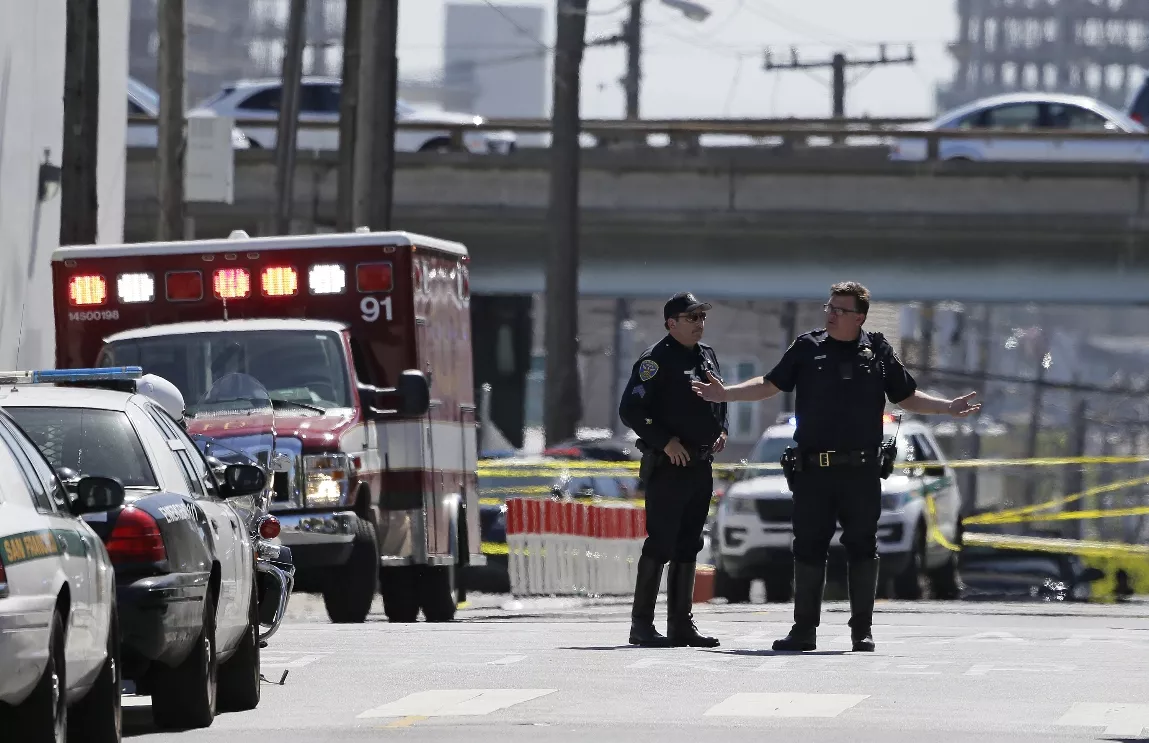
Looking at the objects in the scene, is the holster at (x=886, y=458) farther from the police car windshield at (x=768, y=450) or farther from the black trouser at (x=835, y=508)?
the police car windshield at (x=768, y=450)

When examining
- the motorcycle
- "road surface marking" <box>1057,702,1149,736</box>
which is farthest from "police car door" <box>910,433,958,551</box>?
"road surface marking" <box>1057,702,1149,736</box>

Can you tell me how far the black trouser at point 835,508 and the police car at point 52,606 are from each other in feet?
17.6

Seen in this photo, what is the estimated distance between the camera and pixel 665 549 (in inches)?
554

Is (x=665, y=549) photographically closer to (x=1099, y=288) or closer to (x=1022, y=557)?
(x=1022, y=557)

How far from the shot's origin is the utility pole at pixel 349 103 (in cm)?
3097

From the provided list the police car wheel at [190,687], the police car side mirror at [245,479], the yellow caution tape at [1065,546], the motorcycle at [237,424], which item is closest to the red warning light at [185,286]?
the motorcycle at [237,424]

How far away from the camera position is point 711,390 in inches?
530

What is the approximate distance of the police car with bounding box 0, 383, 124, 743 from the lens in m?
7.57

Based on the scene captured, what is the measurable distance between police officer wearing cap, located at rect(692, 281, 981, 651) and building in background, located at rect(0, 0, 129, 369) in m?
13.0

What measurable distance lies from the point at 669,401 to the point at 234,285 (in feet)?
16.0

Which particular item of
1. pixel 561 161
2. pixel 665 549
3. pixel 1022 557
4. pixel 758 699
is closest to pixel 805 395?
pixel 665 549

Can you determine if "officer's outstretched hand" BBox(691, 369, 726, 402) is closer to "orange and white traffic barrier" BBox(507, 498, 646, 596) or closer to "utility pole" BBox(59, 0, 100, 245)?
"utility pole" BBox(59, 0, 100, 245)

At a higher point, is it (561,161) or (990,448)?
(561,161)

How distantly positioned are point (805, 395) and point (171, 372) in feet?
16.6
